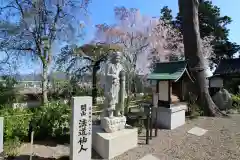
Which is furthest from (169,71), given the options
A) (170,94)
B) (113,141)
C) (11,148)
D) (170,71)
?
(11,148)

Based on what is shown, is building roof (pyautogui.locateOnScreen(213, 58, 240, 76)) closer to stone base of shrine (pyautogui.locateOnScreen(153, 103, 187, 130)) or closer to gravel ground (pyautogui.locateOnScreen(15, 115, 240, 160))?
gravel ground (pyautogui.locateOnScreen(15, 115, 240, 160))

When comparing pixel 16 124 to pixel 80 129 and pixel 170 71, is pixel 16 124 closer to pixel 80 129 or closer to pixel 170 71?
pixel 80 129

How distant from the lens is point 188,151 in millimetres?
5215

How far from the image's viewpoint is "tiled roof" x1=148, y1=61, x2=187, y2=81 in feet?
24.1

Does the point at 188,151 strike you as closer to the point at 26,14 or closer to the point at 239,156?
the point at 239,156

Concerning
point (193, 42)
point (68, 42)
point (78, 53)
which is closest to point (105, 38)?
point (78, 53)

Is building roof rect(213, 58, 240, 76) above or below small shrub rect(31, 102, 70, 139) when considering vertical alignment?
above

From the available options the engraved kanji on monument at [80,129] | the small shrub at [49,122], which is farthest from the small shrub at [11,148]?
the engraved kanji on monument at [80,129]

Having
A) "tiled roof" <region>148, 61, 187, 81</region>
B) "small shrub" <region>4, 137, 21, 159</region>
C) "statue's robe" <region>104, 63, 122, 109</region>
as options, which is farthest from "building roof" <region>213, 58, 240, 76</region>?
"small shrub" <region>4, 137, 21, 159</region>

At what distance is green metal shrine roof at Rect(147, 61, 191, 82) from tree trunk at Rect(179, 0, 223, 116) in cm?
187

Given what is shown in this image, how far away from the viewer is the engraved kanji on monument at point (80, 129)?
163 inches

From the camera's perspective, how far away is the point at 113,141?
471 cm

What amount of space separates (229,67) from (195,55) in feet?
38.1

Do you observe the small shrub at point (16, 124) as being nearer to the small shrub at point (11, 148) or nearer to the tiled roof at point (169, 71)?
the small shrub at point (11, 148)
